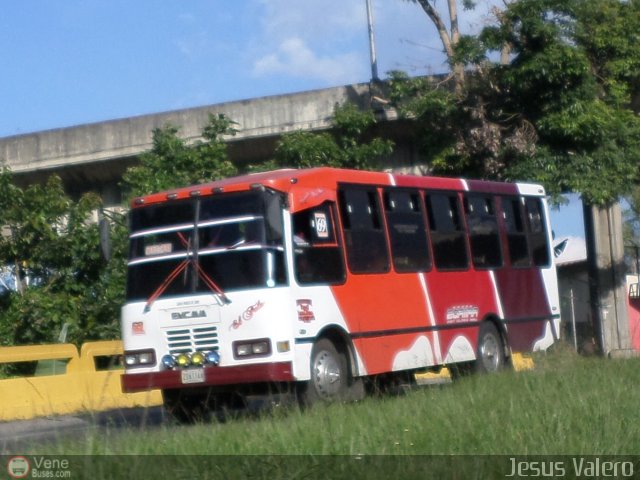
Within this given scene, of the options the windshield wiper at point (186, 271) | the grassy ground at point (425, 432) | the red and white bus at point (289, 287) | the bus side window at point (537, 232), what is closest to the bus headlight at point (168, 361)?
the red and white bus at point (289, 287)

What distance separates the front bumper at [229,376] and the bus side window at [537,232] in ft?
24.6

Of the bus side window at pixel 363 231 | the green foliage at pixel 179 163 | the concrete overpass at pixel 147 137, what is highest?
the concrete overpass at pixel 147 137

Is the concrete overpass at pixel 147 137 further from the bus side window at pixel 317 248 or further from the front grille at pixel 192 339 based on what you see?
the front grille at pixel 192 339

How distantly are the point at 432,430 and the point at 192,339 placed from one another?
5292 mm

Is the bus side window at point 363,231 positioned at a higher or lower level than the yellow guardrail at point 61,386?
higher

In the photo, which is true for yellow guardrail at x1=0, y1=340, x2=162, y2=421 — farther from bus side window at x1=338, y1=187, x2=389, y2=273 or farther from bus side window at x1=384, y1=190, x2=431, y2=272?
bus side window at x1=384, y1=190, x2=431, y2=272

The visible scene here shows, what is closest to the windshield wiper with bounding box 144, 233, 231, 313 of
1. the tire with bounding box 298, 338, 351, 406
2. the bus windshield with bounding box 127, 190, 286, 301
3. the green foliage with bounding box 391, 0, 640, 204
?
the bus windshield with bounding box 127, 190, 286, 301

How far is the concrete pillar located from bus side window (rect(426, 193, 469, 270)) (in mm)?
11603

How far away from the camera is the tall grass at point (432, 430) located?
25.1 ft

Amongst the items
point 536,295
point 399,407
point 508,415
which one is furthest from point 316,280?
point 536,295

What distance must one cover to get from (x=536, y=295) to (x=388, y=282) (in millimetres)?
4614

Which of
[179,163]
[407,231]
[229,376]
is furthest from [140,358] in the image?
[179,163]

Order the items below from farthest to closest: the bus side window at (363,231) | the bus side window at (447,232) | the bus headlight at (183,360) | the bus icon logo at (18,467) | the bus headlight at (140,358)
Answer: the bus side window at (447,232) < the bus side window at (363,231) < the bus headlight at (140,358) < the bus headlight at (183,360) < the bus icon logo at (18,467)

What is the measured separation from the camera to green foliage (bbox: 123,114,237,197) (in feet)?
76.9
